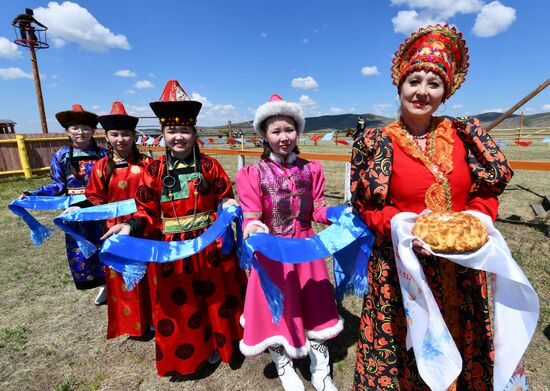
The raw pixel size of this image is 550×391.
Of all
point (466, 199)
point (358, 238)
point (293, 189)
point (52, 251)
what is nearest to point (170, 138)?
point (293, 189)

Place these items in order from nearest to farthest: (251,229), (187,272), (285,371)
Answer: (251,229), (285,371), (187,272)

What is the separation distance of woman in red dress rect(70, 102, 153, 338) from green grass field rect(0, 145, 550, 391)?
8.4 inches

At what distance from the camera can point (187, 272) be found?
89.7 inches

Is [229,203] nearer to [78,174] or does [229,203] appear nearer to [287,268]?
[287,268]

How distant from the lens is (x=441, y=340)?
1332 mm

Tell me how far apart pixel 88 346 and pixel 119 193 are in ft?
4.86

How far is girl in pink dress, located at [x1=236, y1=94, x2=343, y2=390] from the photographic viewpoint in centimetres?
204

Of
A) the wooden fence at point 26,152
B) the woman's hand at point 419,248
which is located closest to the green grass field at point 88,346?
the woman's hand at point 419,248

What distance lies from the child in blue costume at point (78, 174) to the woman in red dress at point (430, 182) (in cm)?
302

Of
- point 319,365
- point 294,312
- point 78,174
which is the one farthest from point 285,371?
point 78,174

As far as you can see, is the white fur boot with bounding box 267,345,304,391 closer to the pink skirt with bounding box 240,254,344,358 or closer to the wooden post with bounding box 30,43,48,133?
the pink skirt with bounding box 240,254,344,358

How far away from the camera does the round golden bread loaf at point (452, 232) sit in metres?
1.21

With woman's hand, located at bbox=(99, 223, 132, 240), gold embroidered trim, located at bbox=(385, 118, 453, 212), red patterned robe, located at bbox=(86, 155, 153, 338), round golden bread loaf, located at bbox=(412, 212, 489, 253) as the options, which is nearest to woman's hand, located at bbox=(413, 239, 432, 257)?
round golden bread loaf, located at bbox=(412, 212, 489, 253)

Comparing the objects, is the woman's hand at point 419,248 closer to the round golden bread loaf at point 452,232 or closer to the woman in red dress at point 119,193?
the round golden bread loaf at point 452,232
